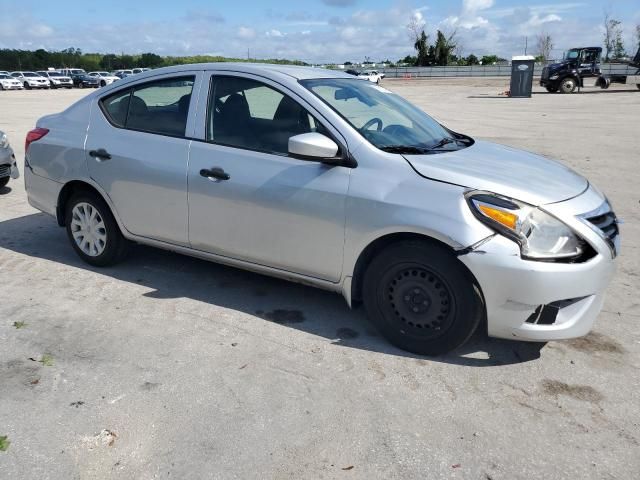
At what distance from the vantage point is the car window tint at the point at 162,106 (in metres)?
4.52

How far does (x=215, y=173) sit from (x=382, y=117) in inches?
49.5

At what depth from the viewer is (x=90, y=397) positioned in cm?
325

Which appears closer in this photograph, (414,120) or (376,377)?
(376,377)

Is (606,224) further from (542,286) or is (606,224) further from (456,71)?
(456,71)

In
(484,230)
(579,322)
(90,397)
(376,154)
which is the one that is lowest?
(90,397)

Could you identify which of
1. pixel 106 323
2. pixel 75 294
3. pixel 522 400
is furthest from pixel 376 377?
pixel 75 294

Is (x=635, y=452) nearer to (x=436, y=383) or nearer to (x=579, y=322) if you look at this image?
(x=579, y=322)

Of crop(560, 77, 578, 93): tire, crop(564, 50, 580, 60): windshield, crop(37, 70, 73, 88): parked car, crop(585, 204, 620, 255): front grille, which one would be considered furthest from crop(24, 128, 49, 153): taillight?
crop(37, 70, 73, 88): parked car

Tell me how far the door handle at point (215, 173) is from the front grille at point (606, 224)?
7.73 ft

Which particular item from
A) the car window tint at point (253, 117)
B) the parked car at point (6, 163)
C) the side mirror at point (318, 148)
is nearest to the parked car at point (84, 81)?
the parked car at point (6, 163)

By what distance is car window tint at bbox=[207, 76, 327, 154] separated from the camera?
409cm

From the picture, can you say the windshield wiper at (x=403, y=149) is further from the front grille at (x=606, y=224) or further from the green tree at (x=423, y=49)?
the green tree at (x=423, y=49)

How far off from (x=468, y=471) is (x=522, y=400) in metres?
0.74

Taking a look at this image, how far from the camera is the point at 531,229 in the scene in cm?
329
